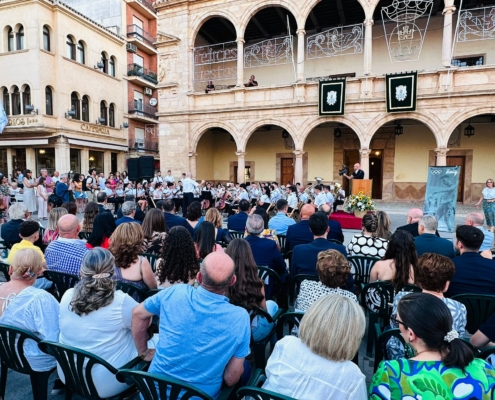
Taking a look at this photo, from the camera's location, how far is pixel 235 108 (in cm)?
1538

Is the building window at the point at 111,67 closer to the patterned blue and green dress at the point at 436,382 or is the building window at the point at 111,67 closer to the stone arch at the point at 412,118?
the stone arch at the point at 412,118

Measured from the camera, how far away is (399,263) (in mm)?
3010

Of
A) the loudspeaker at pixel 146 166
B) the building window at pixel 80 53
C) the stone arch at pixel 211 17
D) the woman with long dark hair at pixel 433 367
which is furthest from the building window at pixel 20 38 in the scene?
the woman with long dark hair at pixel 433 367

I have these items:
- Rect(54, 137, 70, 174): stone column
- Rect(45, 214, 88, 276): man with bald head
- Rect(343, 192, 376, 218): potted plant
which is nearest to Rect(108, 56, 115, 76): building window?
Rect(54, 137, 70, 174): stone column

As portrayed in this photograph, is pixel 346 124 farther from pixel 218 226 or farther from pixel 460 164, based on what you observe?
pixel 218 226

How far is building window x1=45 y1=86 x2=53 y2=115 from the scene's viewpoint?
19375mm

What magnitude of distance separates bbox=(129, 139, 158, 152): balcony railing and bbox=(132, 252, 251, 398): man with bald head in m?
25.2

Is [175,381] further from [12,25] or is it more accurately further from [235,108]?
[12,25]

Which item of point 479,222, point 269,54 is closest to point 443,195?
point 479,222

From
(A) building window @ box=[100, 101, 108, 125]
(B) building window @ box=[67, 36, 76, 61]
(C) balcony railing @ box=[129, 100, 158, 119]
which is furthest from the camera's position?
(C) balcony railing @ box=[129, 100, 158, 119]

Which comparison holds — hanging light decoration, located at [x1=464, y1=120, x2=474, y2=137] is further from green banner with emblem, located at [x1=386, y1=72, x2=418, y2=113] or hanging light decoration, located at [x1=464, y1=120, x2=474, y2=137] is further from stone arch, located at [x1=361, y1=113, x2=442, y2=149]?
green banner with emblem, located at [x1=386, y1=72, x2=418, y2=113]

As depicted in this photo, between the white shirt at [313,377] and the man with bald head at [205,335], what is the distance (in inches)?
11.3

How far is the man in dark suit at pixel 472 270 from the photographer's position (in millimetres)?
2848

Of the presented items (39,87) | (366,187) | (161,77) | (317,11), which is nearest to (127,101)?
(39,87)
